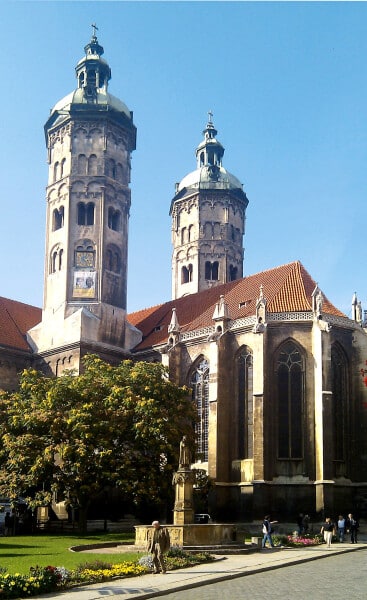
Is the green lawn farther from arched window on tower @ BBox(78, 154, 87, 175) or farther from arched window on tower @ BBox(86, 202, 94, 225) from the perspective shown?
arched window on tower @ BBox(78, 154, 87, 175)

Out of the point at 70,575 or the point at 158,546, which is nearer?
the point at 70,575

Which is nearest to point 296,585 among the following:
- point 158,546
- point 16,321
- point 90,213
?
point 158,546

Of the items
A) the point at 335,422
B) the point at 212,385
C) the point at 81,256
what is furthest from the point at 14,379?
the point at 335,422

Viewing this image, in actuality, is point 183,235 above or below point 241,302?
above

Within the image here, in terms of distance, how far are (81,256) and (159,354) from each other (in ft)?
28.2

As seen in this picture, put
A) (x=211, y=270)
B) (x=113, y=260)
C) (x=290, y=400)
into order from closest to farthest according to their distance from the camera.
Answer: (x=290, y=400)
(x=113, y=260)
(x=211, y=270)

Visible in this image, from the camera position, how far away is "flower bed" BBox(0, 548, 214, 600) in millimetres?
18047

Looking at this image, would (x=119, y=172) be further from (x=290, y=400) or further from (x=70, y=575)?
(x=70, y=575)

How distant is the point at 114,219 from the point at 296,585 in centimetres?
4019

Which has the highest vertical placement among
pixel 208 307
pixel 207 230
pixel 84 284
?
pixel 207 230

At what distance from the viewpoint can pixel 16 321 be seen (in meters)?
57.5

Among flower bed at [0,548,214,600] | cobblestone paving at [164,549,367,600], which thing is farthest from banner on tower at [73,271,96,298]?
cobblestone paving at [164,549,367,600]

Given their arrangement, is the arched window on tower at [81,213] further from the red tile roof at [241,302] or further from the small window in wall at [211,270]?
the small window in wall at [211,270]

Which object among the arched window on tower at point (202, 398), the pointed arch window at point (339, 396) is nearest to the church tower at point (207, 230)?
the arched window on tower at point (202, 398)
